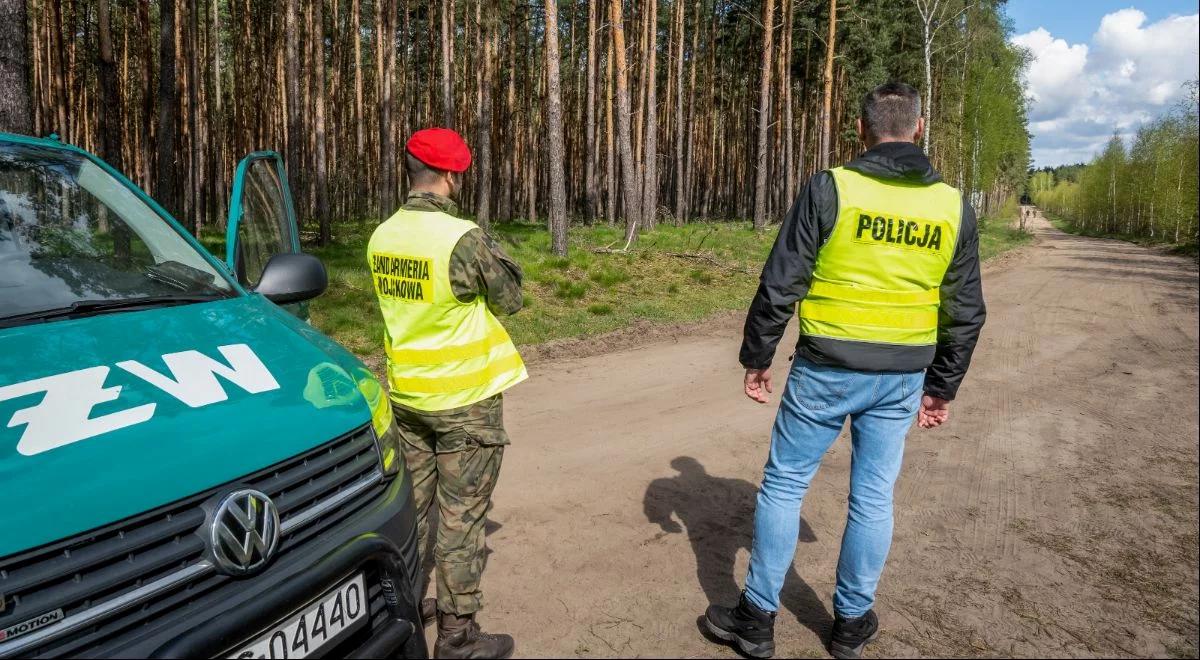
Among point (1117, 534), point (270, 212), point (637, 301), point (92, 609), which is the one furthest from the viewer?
point (637, 301)

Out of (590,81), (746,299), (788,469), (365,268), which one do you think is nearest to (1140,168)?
(590,81)

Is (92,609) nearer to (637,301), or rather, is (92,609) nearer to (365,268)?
(637,301)

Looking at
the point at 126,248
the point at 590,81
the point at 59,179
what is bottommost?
the point at 126,248

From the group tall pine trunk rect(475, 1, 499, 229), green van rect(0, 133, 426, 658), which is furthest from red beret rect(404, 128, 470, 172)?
tall pine trunk rect(475, 1, 499, 229)

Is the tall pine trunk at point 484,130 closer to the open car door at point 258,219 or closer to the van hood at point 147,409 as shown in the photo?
the open car door at point 258,219

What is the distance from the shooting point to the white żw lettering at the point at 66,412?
1.86 metres

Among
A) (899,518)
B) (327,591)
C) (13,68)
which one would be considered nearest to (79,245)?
(327,591)

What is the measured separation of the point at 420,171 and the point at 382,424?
1025 mm

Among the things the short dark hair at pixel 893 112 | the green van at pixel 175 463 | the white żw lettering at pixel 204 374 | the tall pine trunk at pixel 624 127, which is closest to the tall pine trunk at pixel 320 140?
the tall pine trunk at pixel 624 127

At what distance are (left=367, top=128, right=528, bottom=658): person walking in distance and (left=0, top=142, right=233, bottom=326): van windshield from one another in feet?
2.46

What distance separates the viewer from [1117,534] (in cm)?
421

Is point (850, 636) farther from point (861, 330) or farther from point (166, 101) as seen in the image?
point (166, 101)

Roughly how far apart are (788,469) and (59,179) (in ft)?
10.7

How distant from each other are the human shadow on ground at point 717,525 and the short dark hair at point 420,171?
2234mm
